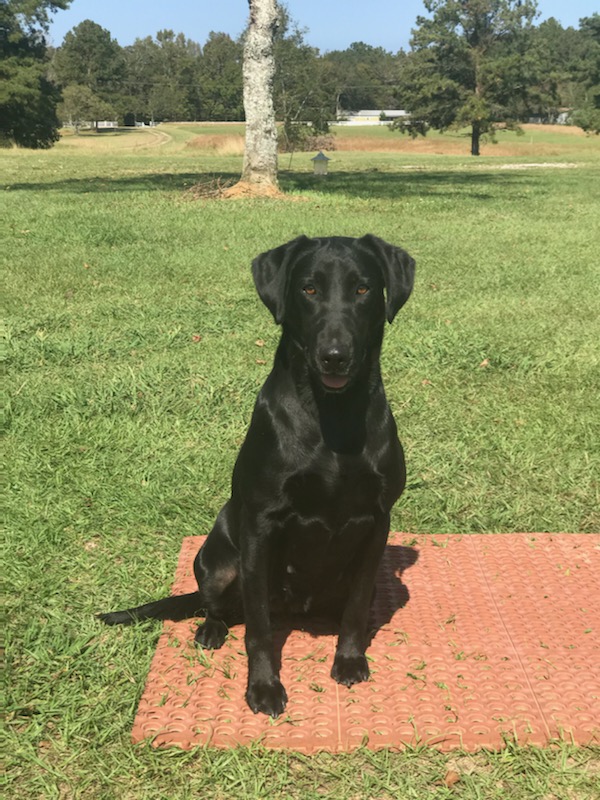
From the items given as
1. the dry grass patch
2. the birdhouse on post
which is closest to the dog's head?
the birdhouse on post

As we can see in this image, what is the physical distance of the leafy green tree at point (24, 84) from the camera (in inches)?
2062

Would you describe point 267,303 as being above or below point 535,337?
above

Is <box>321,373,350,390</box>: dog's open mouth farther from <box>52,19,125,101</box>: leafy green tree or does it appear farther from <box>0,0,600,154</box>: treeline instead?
<box>52,19,125,101</box>: leafy green tree

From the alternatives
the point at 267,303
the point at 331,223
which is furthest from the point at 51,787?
the point at 331,223

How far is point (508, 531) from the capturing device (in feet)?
14.4

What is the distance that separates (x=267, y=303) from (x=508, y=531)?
7.22ft

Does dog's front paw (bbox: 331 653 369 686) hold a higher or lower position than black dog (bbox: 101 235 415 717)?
lower

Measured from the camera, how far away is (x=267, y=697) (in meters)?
2.77

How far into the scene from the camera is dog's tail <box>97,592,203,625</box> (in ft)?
10.9

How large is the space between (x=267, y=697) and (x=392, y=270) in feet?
5.06

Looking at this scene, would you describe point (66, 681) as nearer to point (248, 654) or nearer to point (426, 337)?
point (248, 654)

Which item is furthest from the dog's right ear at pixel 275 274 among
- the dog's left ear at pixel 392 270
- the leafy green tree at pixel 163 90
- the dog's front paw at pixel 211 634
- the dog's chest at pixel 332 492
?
the leafy green tree at pixel 163 90

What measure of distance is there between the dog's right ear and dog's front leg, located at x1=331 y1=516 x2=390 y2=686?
85 cm

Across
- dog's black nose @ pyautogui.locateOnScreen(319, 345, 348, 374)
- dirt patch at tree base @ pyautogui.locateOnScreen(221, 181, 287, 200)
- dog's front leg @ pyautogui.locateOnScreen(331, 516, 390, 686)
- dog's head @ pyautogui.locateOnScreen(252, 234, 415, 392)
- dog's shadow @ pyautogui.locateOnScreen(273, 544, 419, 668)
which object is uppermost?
dog's head @ pyautogui.locateOnScreen(252, 234, 415, 392)
